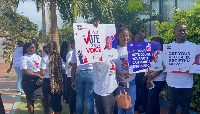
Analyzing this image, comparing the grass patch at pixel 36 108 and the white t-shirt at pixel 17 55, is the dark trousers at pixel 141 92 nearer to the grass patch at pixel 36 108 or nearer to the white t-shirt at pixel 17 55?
the grass patch at pixel 36 108

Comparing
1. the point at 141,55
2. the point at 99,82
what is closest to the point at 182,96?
the point at 141,55

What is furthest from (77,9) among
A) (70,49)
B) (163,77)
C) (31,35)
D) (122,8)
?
(31,35)

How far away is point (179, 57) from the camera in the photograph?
4.42 m

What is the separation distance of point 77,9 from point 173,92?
26.9 feet

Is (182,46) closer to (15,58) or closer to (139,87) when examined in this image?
(139,87)

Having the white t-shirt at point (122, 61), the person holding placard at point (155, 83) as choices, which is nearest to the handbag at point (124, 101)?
Answer: the white t-shirt at point (122, 61)

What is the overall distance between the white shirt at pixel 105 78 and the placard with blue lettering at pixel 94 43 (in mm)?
99

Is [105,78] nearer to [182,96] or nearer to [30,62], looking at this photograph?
[182,96]

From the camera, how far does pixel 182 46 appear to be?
436 centimetres

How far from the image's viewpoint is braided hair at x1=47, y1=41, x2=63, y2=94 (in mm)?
4918

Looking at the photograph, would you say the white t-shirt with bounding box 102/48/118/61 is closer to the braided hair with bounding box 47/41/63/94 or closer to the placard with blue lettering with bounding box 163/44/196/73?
the placard with blue lettering with bounding box 163/44/196/73

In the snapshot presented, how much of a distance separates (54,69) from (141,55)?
67.6 inches

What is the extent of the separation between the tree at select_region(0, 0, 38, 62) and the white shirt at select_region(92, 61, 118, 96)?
1693cm

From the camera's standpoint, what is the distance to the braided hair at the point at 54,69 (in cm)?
492
